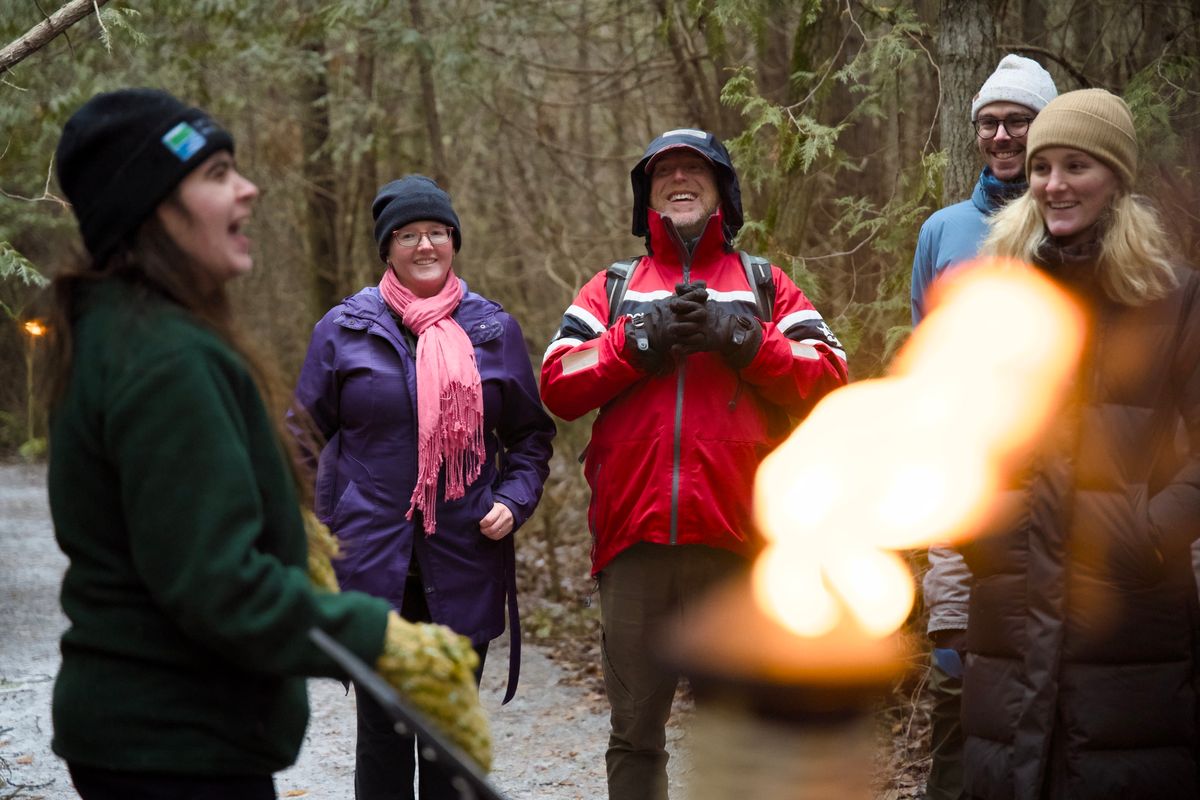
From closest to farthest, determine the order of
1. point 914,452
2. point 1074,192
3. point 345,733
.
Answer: point 1074,192
point 914,452
point 345,733

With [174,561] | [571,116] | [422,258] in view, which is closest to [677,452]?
[422,258]

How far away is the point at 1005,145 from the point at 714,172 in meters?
1.05

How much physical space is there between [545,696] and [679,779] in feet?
6.55

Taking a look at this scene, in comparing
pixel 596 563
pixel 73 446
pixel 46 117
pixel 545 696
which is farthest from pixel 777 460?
pixel 46 117

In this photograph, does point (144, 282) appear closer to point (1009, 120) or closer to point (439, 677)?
point (439, 677)

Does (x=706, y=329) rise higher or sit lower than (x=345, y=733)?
higher

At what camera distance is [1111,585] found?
319 cm

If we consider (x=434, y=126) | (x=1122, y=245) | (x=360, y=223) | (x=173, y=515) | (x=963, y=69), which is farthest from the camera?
(x=360, y=223)

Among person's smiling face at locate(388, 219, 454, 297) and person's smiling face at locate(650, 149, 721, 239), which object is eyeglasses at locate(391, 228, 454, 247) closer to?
person's smiling face at locate(388, 219, 454, 297)

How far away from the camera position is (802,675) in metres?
3.18

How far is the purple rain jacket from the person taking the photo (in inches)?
167

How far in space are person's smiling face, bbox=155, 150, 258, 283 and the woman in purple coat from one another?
6.32ft

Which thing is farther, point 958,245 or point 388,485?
point 958,245

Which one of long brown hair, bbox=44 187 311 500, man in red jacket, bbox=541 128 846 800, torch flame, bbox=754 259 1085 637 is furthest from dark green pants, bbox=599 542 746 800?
long brown hair, bbox=44 187 311 500
